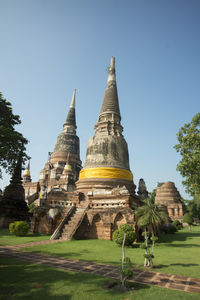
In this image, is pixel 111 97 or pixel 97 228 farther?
pixel 111 97

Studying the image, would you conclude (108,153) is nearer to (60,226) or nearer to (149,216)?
(60,226)

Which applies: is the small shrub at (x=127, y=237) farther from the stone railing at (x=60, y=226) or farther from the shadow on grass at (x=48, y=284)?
the shadow on grass at (x=48, y=284)

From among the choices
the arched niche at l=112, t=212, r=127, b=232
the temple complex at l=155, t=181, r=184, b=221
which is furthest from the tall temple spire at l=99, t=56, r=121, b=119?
the temple complex at l=155, t=181, r=184, b=221

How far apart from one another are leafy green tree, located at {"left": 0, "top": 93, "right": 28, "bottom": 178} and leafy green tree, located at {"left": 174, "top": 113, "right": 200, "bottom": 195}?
15249mm

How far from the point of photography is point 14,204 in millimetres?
25109

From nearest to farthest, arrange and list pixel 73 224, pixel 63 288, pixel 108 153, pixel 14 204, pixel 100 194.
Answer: pixel 63 288
pixel 73 224
pixel 100 194
pixel 14 204
pixel 108 153

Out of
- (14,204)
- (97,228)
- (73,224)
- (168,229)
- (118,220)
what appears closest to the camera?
(118,220)

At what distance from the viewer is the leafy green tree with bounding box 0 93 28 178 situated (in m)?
19.8

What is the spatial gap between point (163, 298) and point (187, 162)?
14.0 meters

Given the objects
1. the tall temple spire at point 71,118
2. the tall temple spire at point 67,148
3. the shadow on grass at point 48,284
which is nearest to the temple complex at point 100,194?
the shadow on grass at point 48,284

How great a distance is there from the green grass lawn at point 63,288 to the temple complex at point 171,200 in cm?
4041

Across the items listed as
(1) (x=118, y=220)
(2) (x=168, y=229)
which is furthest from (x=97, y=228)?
(2) (x=168, y=229)

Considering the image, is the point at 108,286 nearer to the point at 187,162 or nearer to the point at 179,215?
the point at 187,162

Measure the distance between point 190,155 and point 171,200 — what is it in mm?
32736
